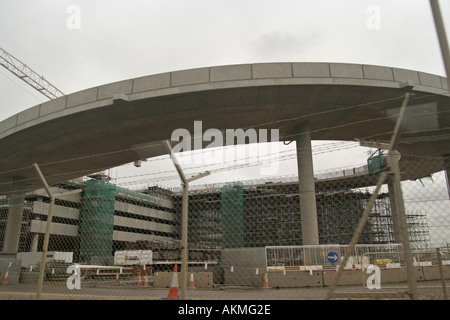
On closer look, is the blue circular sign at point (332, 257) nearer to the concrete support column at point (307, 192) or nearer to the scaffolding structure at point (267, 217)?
the concrete support column at point (307, 192)

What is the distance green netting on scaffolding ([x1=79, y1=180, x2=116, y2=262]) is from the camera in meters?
30.8

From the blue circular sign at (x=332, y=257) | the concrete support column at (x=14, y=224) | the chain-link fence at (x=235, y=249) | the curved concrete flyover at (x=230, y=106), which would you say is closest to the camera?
the chain-link fence at (x=235, y=249)

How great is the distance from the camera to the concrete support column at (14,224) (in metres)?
23.5

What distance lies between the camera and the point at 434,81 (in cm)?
1463

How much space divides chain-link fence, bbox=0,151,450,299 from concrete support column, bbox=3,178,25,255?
0.34 feet

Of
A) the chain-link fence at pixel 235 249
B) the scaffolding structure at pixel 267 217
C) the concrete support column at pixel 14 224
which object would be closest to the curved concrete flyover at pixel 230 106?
the chain-link fence at pixel 235 249

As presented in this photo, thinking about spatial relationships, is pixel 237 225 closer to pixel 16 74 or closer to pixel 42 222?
pixel 42 222

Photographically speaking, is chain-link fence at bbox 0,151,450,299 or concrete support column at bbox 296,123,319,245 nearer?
chain-link fence at bbox 0,151,450,299

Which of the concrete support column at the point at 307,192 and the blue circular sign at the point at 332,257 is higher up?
the concrete support column at the point at 307,192

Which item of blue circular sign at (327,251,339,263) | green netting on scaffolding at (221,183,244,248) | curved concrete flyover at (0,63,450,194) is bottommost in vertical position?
blue circular sign at (327,251,339,263)

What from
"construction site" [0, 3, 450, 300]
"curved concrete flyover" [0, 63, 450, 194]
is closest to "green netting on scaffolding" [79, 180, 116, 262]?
"construction site" [0, 3, 450, 300]

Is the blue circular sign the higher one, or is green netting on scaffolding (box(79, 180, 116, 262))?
green netting on scaffolding (box(79, 180, 116, 262))

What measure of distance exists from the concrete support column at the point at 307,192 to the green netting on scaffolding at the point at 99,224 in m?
19.4

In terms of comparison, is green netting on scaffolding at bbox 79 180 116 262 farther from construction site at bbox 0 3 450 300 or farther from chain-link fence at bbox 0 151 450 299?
construction site at bbox 0 3 450 300
